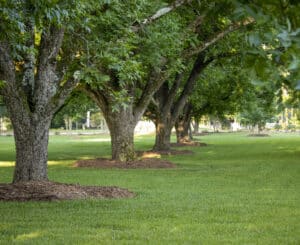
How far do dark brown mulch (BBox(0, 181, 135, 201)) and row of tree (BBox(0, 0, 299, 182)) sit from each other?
0.65m

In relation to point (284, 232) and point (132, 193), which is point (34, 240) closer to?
point (284, 232)

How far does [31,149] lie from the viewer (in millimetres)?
12000

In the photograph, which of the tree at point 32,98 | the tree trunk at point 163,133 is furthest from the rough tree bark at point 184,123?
the tree at point 32,98

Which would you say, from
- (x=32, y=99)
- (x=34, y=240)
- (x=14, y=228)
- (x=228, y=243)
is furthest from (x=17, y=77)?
(x=228, y=243)

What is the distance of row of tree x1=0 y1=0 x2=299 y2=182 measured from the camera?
10.8 ft

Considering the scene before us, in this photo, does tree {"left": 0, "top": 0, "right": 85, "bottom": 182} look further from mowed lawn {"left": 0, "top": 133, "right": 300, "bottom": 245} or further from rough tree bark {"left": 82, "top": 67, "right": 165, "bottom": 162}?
rough tree bark {"left": 82, "top": 67, "right": 165, "bottom": 162}

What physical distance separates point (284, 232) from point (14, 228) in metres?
3.76

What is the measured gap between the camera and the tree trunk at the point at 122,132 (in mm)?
20797

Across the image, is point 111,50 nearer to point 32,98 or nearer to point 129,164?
point 32,98

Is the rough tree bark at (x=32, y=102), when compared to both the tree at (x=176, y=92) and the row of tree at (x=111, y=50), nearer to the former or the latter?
the row of tree at (x=111, y=50)

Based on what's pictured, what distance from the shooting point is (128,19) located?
14.4 metres

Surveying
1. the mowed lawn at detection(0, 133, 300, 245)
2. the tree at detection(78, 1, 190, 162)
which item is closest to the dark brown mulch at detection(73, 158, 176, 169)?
the tree at detection(78, 1, 190, 162)

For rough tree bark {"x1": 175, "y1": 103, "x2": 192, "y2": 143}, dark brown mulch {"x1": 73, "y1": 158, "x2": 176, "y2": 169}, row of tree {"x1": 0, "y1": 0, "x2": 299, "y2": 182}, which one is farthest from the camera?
rough tree bark {"x1": 175, "y1": 103, "x2": 192, "y2": 143}

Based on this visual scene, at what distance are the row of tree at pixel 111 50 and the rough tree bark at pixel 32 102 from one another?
21 mm
